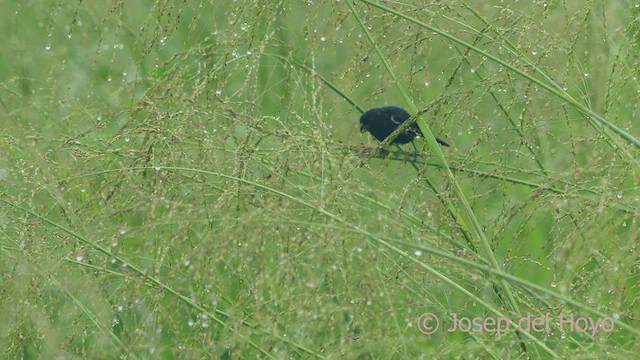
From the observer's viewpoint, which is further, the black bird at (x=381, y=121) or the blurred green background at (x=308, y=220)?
the black bird at (x=381, y=121)

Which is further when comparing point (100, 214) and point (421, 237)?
point (100, 214)

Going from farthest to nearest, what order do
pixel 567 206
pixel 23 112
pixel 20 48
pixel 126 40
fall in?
1. pixel 126 40
2. pixel 20 48
3. pixel 23 112
4. pixel 567 206

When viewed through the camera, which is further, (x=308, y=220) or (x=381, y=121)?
(x=381, y=121)

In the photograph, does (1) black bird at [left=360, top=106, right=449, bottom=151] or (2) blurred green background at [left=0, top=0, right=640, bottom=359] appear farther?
(1) black bird at [left=360, top=106, right=449, bottom=151]

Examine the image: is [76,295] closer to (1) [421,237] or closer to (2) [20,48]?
(1) [421,237]

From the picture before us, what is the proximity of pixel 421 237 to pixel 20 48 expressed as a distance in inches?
91.5

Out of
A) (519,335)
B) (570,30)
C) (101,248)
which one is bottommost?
(519,335)

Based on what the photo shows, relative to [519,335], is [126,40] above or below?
above

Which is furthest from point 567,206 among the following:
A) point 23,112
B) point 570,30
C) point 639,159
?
point 23,112

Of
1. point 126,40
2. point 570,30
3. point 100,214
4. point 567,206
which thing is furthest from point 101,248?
point 126,40

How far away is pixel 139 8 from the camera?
14.0 feet

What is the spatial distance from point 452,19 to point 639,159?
0.46 meters

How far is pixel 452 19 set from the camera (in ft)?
6.93

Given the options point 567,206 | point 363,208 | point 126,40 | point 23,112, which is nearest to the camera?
point 363,208
